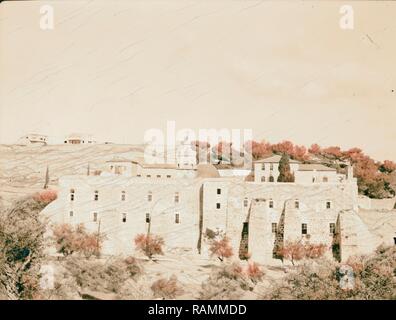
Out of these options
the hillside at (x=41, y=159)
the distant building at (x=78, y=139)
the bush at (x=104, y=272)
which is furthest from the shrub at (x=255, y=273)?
the distant building at (x=78, y=139)

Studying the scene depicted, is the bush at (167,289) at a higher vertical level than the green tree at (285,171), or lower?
lower

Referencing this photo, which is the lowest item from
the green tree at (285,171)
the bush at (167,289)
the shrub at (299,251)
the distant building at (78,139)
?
the bush at (167,289)

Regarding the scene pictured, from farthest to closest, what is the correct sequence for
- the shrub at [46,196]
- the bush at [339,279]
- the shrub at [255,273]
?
1. the shrub at [46,196]
2. the shrub at [255,273]
3. the bush at [339,279]

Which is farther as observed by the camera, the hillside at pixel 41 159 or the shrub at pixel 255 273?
the hillside at pixel 41 159

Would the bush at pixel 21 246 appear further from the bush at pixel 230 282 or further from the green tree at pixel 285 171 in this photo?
the green tree at pixel 285 171

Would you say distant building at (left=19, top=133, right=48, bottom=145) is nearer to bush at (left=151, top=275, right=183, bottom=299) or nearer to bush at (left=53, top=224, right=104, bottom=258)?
bush at (left=53, top=224, right=104, bottom=258)

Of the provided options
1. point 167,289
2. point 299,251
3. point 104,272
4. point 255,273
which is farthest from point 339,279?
point 104,272

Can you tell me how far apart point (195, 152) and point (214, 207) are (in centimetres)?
116

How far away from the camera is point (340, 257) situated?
34.1ft

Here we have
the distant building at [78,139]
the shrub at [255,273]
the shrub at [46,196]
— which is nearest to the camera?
the shrub at [255,273]

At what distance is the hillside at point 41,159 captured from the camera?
10633 millimetres

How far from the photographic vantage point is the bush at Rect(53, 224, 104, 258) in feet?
34.7

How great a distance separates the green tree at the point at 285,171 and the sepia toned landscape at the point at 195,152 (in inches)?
1.0
